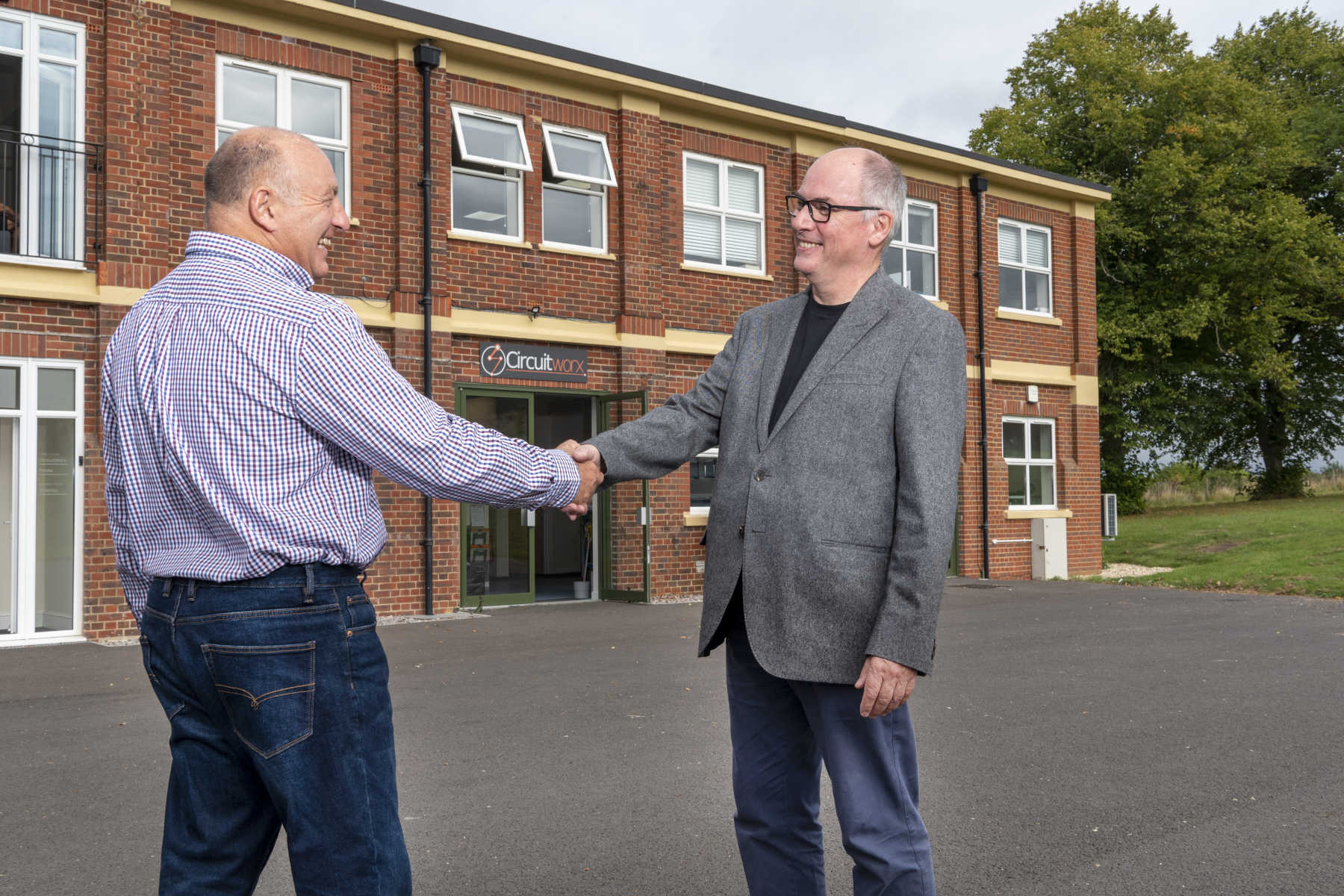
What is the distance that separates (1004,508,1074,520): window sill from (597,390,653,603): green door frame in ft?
23.3

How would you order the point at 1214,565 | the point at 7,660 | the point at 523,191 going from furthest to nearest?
the point at 1214,565, the point at 523,191, the point at 7,660

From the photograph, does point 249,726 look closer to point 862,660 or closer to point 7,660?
point 862,660

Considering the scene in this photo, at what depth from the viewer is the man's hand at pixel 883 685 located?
2701 mm

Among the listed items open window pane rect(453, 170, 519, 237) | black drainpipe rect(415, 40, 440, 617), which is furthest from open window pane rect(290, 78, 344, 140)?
open window pane rect(453, 170, 519, 237)

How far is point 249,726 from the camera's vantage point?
2305mm

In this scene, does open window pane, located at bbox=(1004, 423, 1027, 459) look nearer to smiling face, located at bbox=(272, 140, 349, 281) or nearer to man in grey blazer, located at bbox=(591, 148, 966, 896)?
man in grey blazer, located at bbox=(591, 148, 966, 896)

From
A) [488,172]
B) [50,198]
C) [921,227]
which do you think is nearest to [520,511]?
[488,172]

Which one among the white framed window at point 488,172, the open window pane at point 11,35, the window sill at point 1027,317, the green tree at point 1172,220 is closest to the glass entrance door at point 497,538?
the white framed window at point 488,172

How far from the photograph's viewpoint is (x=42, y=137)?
432 inches

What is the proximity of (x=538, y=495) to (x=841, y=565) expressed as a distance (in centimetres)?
74

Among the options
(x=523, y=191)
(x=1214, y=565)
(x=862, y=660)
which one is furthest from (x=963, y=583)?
(x=862, y=660)

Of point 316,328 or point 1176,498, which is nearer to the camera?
point 316,328

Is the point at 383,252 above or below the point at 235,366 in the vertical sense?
above

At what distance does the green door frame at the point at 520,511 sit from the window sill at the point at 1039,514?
26.0ft
